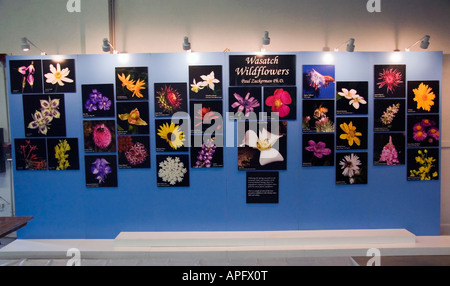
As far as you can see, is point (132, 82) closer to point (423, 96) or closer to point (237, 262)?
point (237, 262)

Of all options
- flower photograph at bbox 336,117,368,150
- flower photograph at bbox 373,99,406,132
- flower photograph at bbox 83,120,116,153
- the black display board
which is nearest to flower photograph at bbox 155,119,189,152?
flower photograph at bbox 83,120,116,153

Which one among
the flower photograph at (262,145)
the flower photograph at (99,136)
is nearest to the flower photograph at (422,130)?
the flower photograph at (262,145)

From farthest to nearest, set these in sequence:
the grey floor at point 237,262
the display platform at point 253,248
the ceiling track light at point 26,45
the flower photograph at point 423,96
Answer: the flower photograph at point 423,96, the ceiling track light at point 26,45, the display platform at point 253,248, the grey floor at point 237,262

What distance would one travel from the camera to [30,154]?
3.63 m

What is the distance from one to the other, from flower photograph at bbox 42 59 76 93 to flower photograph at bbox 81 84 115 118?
217 mm

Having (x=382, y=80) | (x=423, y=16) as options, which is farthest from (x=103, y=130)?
(x=423, y=16)

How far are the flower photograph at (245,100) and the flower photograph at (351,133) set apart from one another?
1.24 m

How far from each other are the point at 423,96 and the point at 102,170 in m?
4.90

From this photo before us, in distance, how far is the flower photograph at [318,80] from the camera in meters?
3.54

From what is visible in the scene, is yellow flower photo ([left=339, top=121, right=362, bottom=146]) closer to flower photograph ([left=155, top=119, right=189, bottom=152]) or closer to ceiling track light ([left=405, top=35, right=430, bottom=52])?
ceiling track light ([left=405, top=35, right=430, bottom=52])

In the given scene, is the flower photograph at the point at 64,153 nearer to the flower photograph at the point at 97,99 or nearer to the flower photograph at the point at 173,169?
the flower photograph at the point at 97,99

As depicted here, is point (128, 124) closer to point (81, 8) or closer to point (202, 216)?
point (202, 216)

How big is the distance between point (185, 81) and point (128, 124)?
1.06 metres

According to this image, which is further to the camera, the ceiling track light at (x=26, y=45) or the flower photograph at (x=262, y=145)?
the flower photograph at (x=262, y=145)
